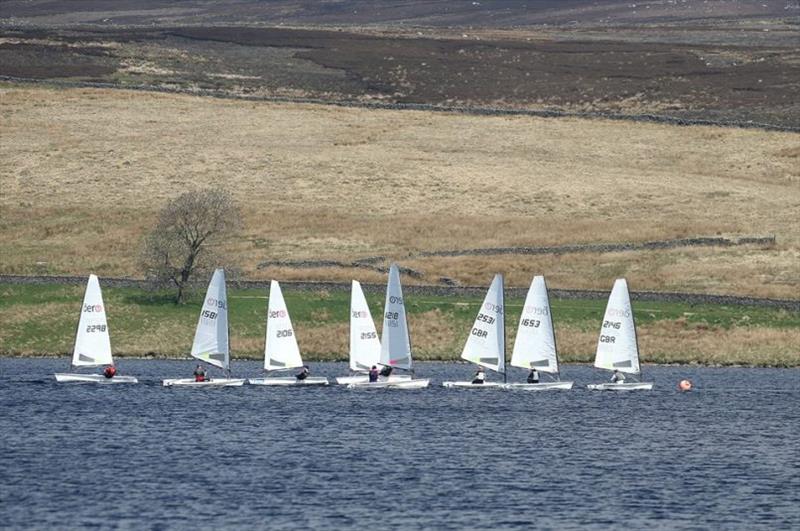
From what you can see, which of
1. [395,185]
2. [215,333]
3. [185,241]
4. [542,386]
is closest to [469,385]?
[542,386]

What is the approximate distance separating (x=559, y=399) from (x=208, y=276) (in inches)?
1352

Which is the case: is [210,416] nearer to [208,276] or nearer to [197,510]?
[197,510]

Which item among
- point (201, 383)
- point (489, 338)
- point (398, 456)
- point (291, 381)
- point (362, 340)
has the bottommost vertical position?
point (398, 456)

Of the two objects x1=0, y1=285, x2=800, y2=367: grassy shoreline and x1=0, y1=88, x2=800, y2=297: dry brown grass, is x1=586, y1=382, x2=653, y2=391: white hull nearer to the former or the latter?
Answer: x1=0, y1=285, x2=800, y2=367: grassy shoreline

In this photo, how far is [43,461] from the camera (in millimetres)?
63250

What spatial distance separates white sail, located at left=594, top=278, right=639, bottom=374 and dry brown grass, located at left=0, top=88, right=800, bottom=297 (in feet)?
94.2

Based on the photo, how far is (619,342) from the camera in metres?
84.9

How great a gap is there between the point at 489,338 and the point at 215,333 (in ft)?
46.7

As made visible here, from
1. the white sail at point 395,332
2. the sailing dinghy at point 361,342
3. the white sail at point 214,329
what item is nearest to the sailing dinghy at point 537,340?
the white sail at point 395,332

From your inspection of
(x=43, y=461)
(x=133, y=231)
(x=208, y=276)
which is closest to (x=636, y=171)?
(x=133, y=231)

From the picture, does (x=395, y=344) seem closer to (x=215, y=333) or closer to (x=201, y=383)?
(x=215, y=333)

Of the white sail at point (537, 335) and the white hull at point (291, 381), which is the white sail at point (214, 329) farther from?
the white sail at point (537, 335)

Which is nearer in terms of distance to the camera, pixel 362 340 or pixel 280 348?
pixel 280 348

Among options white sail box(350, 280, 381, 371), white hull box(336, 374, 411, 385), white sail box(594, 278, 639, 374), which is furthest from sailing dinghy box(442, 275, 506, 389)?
white sail box(594, 278, 639, 374)
